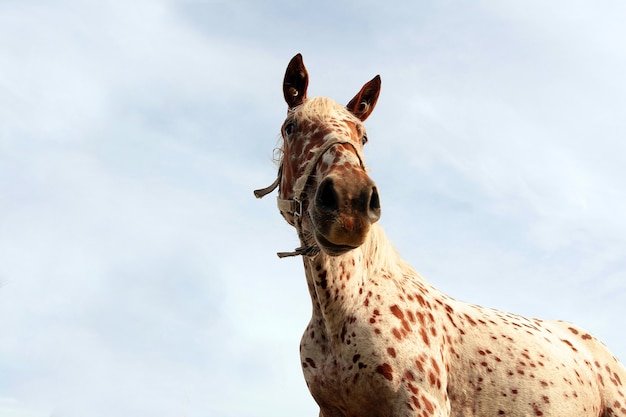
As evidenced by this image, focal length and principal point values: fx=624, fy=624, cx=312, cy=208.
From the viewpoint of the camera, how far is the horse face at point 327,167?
4738 millimetres

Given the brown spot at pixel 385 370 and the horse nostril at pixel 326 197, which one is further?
the brown spot at pixel 385 370

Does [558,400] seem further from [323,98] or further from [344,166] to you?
[323,98]

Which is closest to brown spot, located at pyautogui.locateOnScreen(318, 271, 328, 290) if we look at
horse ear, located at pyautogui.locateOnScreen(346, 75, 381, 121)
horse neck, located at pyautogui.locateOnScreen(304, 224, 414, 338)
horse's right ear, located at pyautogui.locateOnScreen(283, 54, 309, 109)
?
horse neck, located at pyautogui.locateOnScreen(304, 224, 414, 338)

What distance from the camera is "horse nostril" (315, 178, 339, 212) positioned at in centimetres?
477

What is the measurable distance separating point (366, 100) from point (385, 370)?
10.1 feet

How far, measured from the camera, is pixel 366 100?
6.89 m

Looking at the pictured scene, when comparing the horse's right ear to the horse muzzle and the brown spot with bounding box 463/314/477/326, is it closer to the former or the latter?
the horse muzzle

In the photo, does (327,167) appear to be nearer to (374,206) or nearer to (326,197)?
(326,197)

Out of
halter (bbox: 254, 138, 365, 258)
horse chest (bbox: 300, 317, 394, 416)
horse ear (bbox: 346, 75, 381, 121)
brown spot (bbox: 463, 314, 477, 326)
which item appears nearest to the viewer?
horse chest (bbox: 300, 317, 394, 416)

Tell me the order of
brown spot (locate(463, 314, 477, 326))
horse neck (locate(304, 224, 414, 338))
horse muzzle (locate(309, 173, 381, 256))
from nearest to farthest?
1. horse muzzle (locate(309, 173, 381, 256))
2. horse neck (locate(304, 224, 414, 338))
3. brown spot (locate(463, 314, 477, 326))

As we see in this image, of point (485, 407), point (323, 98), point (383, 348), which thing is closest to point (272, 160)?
point (323, 98)

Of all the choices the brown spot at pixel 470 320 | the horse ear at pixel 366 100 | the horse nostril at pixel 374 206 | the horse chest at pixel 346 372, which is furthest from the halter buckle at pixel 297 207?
the brown spot at pixel 470 320

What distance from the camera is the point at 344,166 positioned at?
16.4 ft

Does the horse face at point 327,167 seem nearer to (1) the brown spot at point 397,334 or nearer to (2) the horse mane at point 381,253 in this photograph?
(2) the horse mane at point 381,253
